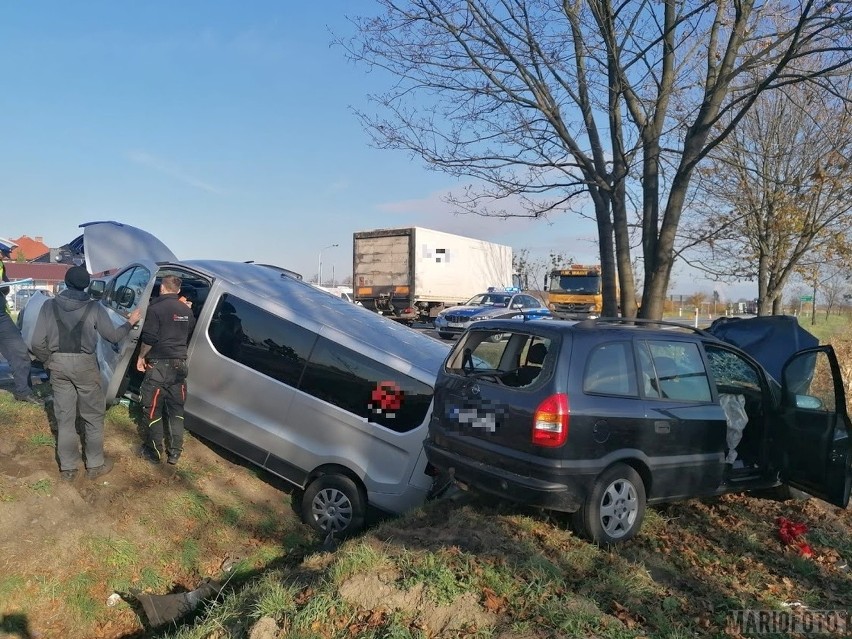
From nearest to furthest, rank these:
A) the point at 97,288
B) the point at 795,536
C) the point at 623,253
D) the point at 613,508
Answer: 1. the point at 613,508
2. the point at 795,536
3. the point at 97,288
4. the point at 623,253

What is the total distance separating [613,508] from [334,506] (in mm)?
2402

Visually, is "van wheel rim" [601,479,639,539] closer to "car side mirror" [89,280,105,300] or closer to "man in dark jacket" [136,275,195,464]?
"man in dark jacket" [136,275,195,464]

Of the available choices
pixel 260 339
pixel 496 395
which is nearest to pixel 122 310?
pixel 260 339

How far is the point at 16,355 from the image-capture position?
761 centimetres

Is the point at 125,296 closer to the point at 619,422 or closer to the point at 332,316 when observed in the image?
the point at 332,316

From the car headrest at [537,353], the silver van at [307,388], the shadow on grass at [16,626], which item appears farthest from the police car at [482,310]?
the shadow on grass at [16,626]

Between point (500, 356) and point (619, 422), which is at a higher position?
point (500, 356)

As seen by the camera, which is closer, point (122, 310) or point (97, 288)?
point (122, 310)

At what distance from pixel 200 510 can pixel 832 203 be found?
16281 mm

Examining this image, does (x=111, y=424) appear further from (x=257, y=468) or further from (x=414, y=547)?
(x=414, y=547)

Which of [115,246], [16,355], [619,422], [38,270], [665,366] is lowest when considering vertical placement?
[619,422]

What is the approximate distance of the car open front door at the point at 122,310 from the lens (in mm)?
6508

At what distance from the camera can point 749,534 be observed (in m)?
5.30

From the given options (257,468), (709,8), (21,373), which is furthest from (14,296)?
(709,8)
